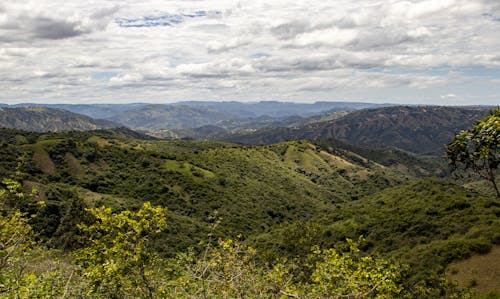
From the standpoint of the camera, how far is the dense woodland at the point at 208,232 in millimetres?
14633

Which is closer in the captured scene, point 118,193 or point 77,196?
point 77,196

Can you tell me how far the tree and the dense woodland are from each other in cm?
38

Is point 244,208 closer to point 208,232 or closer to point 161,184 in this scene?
point 161,184

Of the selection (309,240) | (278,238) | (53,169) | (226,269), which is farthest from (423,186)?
(53,169)

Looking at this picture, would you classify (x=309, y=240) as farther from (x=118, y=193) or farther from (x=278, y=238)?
(x=118, y=193)

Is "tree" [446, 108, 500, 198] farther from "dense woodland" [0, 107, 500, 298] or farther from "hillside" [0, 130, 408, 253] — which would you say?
"hillside" [0, 130, 408, 253]

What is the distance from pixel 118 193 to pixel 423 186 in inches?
4493

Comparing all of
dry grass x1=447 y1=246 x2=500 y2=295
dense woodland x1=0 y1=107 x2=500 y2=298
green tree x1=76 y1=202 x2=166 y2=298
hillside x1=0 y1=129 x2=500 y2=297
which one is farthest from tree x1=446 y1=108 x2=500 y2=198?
dry grass x1=447 y1=246 x2=500 y2=295

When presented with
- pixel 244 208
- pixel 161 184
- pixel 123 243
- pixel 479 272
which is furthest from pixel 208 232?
pixel 123 243

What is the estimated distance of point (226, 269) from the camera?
55.7ft

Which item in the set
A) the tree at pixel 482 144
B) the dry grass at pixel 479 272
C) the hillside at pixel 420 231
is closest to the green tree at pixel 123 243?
the tree at pixel 482 144

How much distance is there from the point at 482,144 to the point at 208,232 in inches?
3939

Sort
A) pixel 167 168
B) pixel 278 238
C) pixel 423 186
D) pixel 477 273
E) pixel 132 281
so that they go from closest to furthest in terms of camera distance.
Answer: pixel 132 281 → pixel 477 273 → pixel 278 238 → pixel 423 186 → pixel 167 168

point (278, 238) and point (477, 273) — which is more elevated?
point (477, 273)
